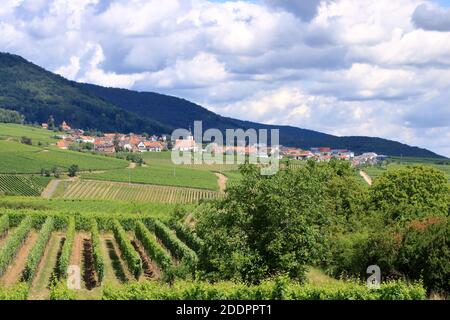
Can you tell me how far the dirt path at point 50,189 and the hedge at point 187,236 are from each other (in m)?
50.2

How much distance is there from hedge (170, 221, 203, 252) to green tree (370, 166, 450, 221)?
15.8 meters

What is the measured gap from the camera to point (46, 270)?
52.5 m

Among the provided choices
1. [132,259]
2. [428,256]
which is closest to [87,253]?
[132,259]

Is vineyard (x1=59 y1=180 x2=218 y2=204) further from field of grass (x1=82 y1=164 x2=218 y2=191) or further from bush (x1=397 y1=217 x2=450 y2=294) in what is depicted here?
bush (x1=397 y1=217 x2=450 y2=294)

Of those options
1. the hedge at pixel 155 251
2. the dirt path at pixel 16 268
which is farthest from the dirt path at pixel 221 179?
the dirt path at pixel 16 268

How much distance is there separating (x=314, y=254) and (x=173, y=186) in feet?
333

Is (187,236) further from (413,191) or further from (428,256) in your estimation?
(428,256)

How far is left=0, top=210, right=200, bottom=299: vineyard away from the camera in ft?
156

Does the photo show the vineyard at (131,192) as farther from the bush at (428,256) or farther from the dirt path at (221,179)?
the bush at (428,256)

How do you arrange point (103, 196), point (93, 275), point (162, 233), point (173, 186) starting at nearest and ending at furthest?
1. point (93, 275)
2. point (162, 233)
3. point (103, 196)
4. point (173, 186)

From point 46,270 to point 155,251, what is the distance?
8.53 meters
